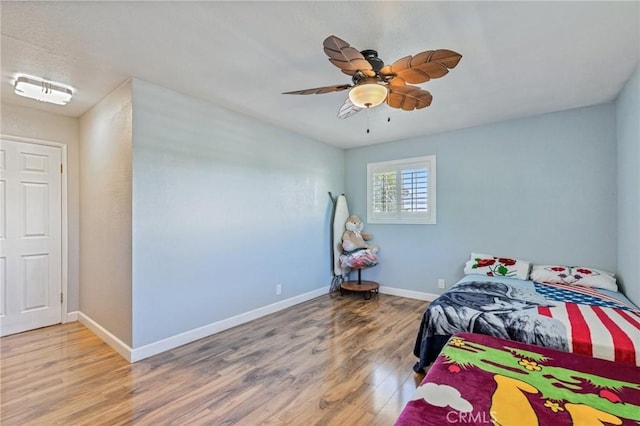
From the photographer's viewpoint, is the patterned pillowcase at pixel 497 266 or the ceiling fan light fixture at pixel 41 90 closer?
the ceiling fan light fixture at pixel 41 90

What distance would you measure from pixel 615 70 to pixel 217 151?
3.77 metres

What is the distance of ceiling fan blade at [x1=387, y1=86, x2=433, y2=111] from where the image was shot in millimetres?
2121

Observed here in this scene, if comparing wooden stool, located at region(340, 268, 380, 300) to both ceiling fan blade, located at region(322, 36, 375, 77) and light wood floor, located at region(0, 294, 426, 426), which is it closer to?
light wood floor, located at region(0, 294, 426, 426)

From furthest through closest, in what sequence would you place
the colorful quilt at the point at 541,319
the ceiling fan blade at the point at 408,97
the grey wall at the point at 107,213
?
the grey wall at the point at 107,213 < the ceiling fan blade at the point at 408,97 < the colorful quilt at the point at 541,319

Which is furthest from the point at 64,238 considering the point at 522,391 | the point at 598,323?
the point at 598,323

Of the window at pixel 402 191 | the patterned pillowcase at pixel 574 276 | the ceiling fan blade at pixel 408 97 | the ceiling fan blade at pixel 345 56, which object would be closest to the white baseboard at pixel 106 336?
the ceiling fan blade at pixel 345 56

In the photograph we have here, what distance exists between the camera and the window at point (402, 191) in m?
4.45

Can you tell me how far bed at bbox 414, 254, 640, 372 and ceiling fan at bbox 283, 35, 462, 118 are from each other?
5.69 ft

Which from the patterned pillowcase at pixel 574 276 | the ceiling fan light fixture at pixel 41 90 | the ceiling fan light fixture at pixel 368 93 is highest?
the ceiling fan light fixture at pixel 41 90

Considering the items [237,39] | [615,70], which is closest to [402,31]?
[237,39]

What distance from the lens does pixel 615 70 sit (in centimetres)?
251

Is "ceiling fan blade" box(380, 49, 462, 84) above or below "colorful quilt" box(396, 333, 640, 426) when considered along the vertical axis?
above

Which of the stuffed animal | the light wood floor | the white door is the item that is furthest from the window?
the white door

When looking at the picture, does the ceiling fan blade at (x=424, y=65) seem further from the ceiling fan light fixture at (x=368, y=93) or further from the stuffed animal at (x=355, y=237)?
the stuffed animal at (x=355, y=237)
